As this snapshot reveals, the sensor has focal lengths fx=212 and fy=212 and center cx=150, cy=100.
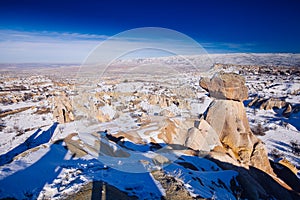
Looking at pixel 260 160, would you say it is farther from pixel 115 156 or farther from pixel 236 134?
pixel 115 156

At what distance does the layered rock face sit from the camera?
11328 mm

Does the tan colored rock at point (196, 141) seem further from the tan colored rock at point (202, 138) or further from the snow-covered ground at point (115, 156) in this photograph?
the snow-covered ground at point (115, 156)

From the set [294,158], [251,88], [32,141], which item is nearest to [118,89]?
[32,141]

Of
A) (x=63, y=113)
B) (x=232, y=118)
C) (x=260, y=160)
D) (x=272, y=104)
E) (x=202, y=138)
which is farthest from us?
(x=272, y=104)

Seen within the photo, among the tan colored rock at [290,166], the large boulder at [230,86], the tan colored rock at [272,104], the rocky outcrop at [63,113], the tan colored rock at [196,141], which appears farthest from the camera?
the tan colored rock at [272,104]

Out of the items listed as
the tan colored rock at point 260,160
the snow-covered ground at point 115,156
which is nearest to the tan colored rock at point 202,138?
the snow-covered ground at point 115,156

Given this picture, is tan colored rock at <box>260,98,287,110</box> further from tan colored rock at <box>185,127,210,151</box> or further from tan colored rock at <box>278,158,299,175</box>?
tan colored rock at <box>185,127,210,151</box>

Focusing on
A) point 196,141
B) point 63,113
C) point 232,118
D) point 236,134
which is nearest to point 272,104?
point 232,118

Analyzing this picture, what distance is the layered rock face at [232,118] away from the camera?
1133cm

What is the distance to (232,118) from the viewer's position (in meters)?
12.2

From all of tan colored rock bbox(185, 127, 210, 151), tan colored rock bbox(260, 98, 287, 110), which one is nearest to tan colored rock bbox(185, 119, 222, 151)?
tan colored rock bbox(185, 127, 210, 151)

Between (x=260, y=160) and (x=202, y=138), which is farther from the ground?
(x=202, y=138)

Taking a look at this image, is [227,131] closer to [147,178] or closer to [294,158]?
[294,158]

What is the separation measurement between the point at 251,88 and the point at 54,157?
43.4 m
